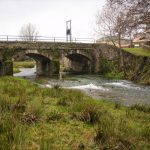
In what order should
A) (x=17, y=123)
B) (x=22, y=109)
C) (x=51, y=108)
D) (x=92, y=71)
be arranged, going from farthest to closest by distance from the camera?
(x=92, y=71) → (x=51, y=108) → (x=22, y=109) → (x=17, y=123)

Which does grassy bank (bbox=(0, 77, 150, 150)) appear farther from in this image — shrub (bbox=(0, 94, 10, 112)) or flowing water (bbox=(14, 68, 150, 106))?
flowing water (bbox=(14, 68, 150, 106))

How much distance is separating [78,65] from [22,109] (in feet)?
121

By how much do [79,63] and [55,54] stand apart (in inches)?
339

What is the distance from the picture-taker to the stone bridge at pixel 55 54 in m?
34.8

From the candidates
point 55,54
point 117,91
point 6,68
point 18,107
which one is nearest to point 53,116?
point 18,107

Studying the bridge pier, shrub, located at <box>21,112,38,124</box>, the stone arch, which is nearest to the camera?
shrub, located at <box>21,112,38,124</box>

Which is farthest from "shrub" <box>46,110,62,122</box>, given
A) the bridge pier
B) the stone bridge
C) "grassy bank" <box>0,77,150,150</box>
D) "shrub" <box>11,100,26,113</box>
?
the stone bridge

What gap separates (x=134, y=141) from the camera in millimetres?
7352

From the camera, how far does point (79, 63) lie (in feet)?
153

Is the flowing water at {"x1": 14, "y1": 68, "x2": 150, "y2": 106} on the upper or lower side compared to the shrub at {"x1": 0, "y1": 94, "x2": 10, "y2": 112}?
lower

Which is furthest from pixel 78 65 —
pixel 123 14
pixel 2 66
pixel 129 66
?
pixel 123 14

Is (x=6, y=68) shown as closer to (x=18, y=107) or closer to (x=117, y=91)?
A: (x=117, y=91)

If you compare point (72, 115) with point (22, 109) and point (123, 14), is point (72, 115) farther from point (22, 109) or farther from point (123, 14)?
point (123, 14)

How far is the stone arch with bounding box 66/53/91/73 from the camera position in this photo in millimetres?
43338
